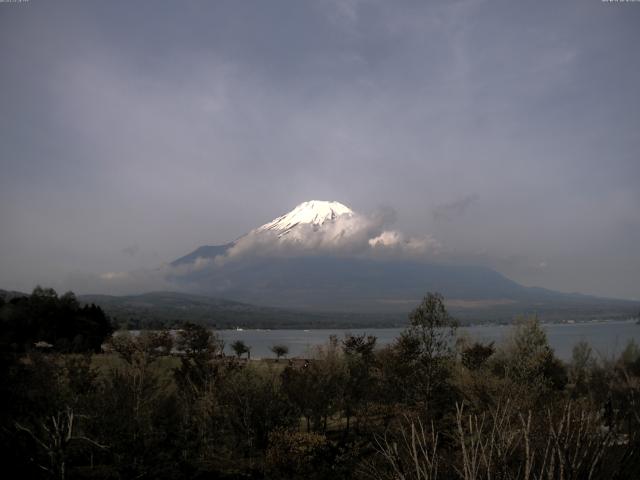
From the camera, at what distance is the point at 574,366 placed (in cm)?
3316

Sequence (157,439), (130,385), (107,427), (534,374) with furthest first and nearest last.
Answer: (534,374), (130,385), (157,439), (107,427)

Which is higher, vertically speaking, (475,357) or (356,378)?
(475,357)

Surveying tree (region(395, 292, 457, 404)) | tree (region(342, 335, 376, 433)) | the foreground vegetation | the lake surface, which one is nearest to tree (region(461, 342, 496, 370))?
the lake surface

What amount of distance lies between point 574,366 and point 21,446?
32.3 metres

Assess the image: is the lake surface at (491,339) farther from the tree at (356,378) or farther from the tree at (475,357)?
the tree at (475,357)

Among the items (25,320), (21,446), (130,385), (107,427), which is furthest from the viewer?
(25,320)

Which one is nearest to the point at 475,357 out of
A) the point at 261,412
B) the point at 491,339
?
the point at 261,412

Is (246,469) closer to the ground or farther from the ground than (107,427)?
closer to the ground

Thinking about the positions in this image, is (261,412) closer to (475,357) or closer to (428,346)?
(428,346)

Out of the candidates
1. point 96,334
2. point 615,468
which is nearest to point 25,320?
point 96,334

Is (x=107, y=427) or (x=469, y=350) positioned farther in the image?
(x=469, y=350)

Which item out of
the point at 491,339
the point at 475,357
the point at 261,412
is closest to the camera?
the point at 261,412

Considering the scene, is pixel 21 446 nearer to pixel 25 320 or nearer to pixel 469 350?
pixel 469 350

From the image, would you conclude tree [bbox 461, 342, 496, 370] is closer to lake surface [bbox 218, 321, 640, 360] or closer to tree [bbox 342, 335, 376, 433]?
lake surface [bbox 218, 321, 640, 360]
